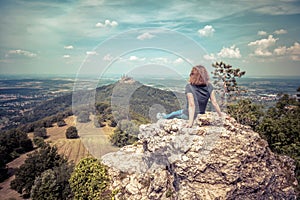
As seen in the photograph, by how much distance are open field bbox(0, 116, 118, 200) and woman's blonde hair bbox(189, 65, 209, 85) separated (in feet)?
15.2

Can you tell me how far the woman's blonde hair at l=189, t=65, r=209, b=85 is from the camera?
29.3 ft

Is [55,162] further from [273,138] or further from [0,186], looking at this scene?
[273,138]

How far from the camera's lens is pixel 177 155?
32.6ft

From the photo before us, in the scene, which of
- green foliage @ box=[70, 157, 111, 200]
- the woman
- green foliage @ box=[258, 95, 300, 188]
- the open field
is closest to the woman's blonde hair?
the woman

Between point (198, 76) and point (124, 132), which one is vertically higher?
point (198, 76)

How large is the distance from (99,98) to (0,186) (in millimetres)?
28055

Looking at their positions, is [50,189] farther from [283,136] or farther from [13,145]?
[13,145]

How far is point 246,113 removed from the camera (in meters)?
25.8

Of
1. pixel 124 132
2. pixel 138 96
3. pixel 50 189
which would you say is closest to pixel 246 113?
pixel 124 132

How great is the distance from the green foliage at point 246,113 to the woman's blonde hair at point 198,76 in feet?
59.6

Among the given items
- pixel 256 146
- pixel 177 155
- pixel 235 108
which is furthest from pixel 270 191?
pixel 235 108

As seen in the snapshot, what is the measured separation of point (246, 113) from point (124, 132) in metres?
19.5

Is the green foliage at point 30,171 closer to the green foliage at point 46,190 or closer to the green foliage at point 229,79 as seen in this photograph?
the green foliage at point 46,190

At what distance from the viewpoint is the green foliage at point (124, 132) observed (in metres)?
10.3
